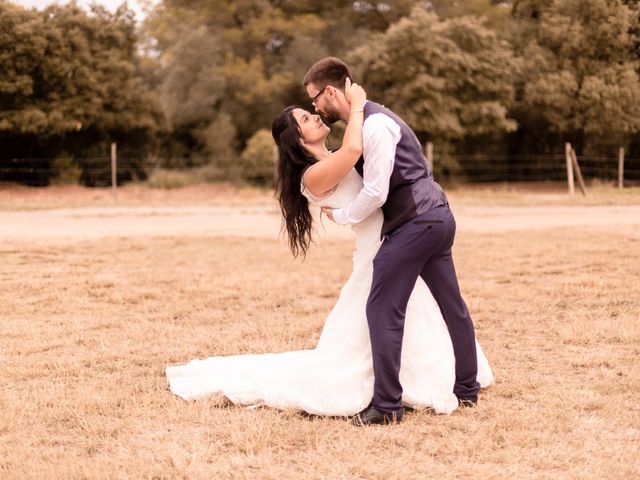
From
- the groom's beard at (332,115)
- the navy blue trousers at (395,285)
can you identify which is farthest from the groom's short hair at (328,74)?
the navy blue trousers at (395,285)

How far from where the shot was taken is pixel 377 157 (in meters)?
3.83

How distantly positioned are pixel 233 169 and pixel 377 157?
77.1ft

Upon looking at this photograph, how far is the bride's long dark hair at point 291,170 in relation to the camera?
4113 millimetres

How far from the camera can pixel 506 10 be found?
33.2 m

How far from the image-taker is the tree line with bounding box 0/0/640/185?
27.1 metres

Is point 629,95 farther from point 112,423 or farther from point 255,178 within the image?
point 112,423

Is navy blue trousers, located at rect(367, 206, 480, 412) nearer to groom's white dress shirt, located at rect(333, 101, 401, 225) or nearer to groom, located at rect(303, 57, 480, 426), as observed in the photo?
groom, located at rect(303, 57, 480, 426)

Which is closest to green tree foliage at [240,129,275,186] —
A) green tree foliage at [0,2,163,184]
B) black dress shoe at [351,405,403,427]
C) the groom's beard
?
green tree foliage at [0,2,163,184]

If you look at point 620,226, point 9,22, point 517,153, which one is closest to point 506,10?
point 517,153

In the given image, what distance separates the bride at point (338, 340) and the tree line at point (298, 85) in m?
21.7

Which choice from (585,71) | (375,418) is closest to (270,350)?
(375,418)

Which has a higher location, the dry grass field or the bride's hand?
the bride's hand

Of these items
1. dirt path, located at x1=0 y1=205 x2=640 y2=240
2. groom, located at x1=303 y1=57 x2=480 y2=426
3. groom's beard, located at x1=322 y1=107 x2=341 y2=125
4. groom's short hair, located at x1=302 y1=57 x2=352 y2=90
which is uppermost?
groom's short hair, located at x1=302 y1=57 x2=352 y2=90

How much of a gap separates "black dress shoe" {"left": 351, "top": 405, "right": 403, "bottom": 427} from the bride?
92 mm
